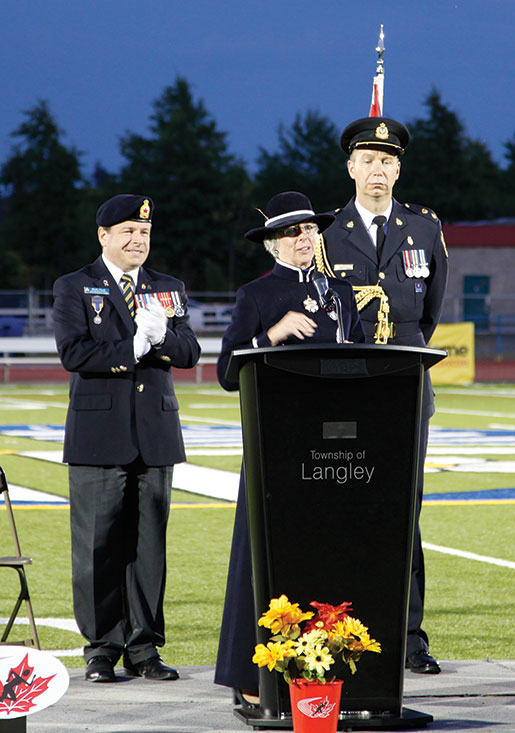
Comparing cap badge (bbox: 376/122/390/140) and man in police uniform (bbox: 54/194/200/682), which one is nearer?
man in police uniform (bbox: 54/194/200/682)

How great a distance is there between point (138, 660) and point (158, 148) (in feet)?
233

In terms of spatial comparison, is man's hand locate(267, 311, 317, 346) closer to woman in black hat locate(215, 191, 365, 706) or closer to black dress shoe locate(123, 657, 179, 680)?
woman in black hat locate(215, 191, 365, 706)

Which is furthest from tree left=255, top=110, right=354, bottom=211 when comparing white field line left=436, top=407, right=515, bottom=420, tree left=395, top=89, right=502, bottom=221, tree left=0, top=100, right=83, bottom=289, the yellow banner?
white field line left=436, top=407, right=515, bottom=420

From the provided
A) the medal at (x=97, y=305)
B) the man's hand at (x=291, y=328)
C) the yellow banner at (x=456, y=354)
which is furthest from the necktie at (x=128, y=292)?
the yellow banner at (x=456, y=354)

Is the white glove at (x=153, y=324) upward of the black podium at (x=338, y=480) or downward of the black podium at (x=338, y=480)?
upward

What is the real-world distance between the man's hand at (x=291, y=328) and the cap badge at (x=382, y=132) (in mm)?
1343

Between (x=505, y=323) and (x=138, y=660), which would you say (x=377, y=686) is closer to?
(x=138, y=660)

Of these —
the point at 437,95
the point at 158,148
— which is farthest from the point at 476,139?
the point at 158,148

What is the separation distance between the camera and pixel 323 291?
14.9 ft

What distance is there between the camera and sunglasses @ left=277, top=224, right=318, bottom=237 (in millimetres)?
4449

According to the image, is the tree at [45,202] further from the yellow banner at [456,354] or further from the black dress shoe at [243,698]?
the black dress shoe at [243,698]

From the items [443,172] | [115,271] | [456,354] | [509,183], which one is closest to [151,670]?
[115,271]

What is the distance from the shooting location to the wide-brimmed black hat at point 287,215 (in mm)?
4418

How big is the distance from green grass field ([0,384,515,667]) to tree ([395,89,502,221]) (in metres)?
68.3
